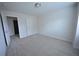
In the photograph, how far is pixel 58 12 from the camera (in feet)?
15.6

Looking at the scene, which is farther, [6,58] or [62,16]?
[62,16]

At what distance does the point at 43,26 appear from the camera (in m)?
5.94

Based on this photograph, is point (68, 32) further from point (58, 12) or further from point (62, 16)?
point (58, 12)

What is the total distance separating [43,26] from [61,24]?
163cm

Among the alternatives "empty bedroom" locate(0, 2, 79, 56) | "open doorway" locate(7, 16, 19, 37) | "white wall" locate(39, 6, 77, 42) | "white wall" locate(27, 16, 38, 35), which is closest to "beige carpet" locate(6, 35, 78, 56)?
"empty bedroom" locate(0, 2, 79, 56)

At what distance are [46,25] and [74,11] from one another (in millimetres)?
2224

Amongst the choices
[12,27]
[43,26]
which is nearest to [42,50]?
[43,26]

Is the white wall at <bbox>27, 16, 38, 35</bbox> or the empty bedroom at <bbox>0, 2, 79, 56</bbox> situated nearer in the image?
the empty bedroom at <bbox>0, 2, 79, 56</bbox>

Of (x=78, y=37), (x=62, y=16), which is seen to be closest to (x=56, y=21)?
(x=62, y=16)

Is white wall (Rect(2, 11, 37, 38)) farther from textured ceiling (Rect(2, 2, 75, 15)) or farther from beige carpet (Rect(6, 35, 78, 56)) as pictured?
beige carpet (Rect(6, 35, 78, 56))

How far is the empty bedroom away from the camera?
3552 mm

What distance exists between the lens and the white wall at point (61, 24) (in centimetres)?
417

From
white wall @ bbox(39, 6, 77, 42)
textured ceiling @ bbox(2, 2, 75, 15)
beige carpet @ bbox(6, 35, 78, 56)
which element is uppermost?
textured ceiling @ bbox(2, 2, 75, 15)

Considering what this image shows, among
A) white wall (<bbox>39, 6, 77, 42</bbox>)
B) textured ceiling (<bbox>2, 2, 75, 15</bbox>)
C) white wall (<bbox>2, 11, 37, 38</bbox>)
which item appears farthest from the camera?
white wall (<bbox>2, 11, 37, 38</bbox>)
